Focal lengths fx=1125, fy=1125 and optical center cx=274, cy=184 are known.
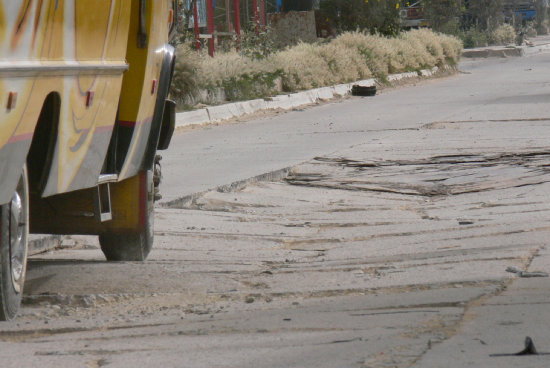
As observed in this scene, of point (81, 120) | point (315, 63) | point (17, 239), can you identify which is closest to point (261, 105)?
point (315, 63)

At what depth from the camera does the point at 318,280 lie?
221 inches

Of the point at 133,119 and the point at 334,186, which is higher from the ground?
the point at 133,119

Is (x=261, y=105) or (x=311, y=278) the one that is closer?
(x=311, y=278)

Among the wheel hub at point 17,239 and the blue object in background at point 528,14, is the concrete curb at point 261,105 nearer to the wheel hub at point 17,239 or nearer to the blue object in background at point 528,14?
the wheel hub at point 17,239

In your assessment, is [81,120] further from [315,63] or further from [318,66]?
[315,63]

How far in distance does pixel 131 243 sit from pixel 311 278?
3.80ft

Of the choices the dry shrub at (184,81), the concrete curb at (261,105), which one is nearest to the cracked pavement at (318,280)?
the concrete curb at (261,105)

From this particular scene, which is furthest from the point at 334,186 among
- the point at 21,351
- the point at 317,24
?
the point at 317,24

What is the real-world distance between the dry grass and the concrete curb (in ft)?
1.20

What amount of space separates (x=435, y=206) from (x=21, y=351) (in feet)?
16.6

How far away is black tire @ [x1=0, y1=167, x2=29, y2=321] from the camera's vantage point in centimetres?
434

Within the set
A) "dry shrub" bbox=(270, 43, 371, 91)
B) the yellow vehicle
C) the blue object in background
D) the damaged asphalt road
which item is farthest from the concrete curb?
the blue object in background

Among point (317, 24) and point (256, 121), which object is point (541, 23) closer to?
point (317, 24)

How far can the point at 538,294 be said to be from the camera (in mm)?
4785
